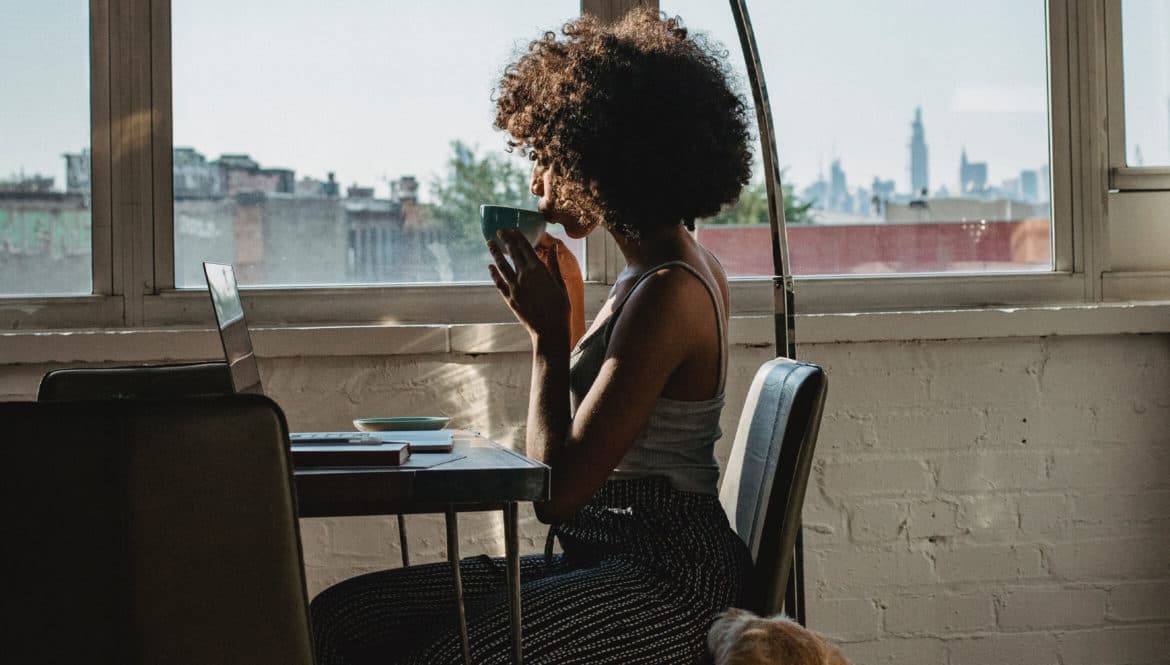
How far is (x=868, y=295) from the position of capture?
263cm

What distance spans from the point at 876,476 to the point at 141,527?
183cm

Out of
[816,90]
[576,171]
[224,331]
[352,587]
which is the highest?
[816,90]

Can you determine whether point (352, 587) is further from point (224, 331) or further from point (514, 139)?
point (514, 139)

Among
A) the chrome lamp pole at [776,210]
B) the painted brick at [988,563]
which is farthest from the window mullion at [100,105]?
the painted brick at [988,563]

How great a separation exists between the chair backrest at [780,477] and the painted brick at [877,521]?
1065mm

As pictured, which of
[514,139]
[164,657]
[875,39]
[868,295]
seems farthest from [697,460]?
[875,39]

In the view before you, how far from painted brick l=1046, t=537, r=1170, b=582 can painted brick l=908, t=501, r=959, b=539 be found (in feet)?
0.74

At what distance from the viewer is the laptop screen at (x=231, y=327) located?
1532 millimetres

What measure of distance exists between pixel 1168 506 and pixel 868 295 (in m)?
0.79

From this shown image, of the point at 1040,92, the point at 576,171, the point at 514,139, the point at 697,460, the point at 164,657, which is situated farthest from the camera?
the point at 1040,92

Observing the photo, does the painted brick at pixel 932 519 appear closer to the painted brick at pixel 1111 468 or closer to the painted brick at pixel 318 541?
the painted brick at pixel 1111 468

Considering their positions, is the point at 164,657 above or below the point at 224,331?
below

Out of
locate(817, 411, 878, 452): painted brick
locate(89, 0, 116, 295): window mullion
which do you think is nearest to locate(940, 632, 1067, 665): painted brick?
locate(817, 411, 878, 452): painted brick

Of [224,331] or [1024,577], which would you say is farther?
[1024,577]
